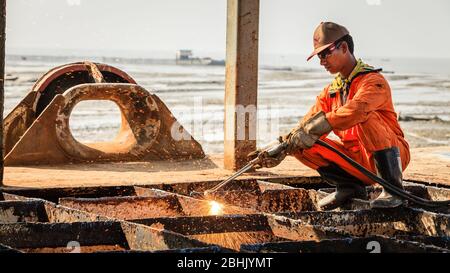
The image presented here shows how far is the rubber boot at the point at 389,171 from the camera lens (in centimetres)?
662

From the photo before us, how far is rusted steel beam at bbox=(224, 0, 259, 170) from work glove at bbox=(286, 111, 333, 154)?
2.96 meters

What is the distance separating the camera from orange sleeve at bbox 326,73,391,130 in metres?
6.43

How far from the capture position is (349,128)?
21.7 feet

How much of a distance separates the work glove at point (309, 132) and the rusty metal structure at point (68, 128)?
14.4 ft

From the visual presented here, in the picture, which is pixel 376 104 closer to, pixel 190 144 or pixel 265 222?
pixel 265 222

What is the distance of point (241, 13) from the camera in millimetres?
9547

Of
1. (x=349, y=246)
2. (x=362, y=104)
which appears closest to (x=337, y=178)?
(x=362, y=104)

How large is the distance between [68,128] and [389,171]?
4.88 metres

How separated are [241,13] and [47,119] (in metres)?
2.47

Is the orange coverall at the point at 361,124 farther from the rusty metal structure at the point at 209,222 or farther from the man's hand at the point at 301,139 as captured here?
the rusty metal structure at the point at 209,222

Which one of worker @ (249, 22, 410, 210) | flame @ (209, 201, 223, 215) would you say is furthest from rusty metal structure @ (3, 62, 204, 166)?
worker @ (249, 22, 410, 210)

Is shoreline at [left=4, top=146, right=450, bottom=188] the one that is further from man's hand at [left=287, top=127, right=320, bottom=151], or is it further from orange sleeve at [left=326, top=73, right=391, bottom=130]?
orange sleeve at [left=326, top=73, right=391, bottom=130]

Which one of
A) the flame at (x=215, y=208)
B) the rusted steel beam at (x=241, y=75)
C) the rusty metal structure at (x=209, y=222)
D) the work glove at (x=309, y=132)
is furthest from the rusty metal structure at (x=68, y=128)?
the work glove at (x=309, y=132)
